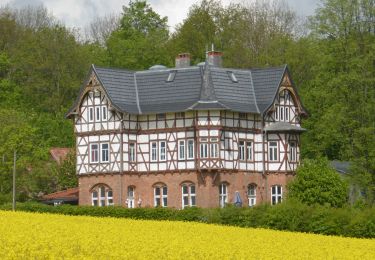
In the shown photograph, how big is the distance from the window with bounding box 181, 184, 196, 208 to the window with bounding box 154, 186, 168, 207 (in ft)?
5.32

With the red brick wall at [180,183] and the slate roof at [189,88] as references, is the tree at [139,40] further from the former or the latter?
the red brick wall at [180,183]

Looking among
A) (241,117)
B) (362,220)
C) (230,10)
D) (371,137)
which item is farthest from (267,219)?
(230,10)

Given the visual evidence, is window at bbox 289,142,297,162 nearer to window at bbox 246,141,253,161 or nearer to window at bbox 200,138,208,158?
window at bbox 246,141,253,161

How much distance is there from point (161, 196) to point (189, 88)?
27.7 feet

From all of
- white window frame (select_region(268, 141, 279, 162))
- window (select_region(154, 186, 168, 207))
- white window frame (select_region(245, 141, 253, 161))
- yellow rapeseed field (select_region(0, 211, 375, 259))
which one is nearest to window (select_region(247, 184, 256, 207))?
white window frame (select_region(245, 141, 253, 161))

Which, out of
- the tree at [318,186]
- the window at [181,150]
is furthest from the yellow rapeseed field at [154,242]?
the window at [181,150]

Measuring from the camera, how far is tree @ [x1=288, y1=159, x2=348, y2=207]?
88.2m

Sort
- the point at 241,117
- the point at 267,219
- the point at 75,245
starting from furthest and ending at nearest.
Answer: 1. the point at 241,117
2. the point at 267,219
3. the point at 75,245

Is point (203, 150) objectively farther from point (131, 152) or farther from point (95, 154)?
point (95, 154)

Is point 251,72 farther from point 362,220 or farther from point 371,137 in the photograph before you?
point 362,220

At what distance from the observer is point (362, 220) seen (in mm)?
66438

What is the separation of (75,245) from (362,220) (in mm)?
26466

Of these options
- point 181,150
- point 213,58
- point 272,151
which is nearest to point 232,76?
point 213,58

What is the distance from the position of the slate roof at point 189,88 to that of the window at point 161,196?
19.1ft
